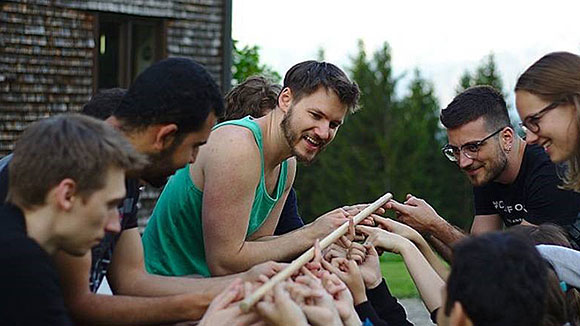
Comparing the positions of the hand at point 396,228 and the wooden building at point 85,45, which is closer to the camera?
the hand at point 396,228

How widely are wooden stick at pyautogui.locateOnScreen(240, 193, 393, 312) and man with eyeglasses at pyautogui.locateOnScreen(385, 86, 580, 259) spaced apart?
Result: 647mm

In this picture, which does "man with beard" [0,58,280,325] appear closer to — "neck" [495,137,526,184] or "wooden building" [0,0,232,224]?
"neck" [495,137,526,184]

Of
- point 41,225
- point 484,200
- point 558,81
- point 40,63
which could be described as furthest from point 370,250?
point 40,63

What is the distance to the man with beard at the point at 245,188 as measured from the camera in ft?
13.1

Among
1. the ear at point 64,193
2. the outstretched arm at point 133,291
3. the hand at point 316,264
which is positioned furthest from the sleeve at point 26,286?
the hand at point 316,264

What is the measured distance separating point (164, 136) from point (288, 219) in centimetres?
182

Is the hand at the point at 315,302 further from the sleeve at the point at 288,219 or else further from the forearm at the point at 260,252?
the sleeve at the point at 288,219

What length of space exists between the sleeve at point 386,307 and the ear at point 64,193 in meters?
1.50

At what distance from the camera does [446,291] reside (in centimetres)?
274

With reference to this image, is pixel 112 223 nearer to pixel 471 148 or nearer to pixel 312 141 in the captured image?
pixel 312 141

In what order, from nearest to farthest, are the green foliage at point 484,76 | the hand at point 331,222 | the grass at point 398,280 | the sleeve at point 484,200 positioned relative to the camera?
the hand at point 331,222 → the sleeve at point 484,200 → the grass at point 398,280 → the green foliage at point 484,76

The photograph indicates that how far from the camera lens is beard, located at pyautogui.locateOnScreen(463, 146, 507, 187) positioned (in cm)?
516

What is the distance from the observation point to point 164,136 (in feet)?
10.9

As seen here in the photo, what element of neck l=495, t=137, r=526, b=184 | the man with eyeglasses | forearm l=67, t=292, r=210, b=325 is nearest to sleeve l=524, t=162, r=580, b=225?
the man with eyeglasses
